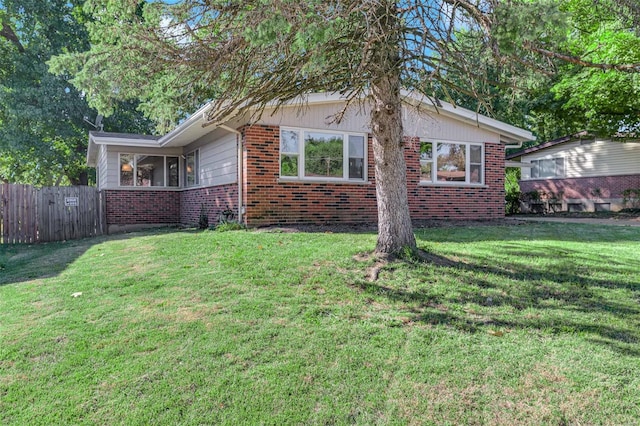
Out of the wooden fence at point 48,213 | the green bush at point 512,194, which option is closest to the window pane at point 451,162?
the green bush at point 512,194

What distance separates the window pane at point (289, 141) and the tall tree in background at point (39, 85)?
1311cm

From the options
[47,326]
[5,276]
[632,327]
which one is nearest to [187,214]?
[5,276]

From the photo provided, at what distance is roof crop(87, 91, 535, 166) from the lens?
999cm

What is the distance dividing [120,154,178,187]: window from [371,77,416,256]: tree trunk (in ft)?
37.5

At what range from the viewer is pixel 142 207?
48.2 feet

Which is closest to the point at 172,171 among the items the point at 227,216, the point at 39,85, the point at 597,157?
the point at 227,216

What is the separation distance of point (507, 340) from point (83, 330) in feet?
11.8

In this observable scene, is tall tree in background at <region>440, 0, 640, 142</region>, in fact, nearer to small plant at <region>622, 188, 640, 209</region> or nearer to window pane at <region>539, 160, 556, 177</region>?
window pane at <region>539, 160, 556, 177</region>

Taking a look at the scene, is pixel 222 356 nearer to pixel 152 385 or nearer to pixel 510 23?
pixel 152 385

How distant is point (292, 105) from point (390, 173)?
5090mm

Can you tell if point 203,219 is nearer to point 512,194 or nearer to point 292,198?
point 292,198

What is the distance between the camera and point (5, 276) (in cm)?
630

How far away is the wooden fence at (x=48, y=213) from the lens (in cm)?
1157

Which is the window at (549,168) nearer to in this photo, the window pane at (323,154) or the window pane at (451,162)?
the window pane at (451,162)
